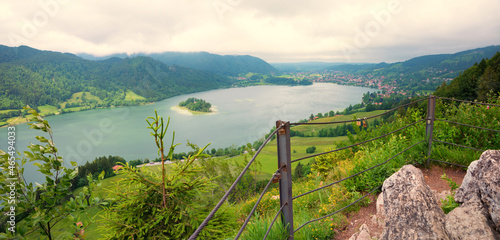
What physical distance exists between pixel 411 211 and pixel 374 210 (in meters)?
0.98

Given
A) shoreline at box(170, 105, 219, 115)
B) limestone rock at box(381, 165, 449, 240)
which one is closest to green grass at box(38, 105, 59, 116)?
shoreline at box(170, 105, 219, 115)

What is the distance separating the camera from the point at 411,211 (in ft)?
6.40

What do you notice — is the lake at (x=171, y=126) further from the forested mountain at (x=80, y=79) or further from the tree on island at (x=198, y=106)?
Answer: the forested mountain at (x=80, y=79)

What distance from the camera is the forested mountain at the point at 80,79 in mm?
85175

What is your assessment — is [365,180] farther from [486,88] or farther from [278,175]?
[486,88]

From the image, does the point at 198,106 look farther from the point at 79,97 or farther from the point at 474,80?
the point at 474,80

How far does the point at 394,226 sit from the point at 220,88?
14854 cm

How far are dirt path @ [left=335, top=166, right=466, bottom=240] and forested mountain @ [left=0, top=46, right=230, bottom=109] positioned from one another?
315ft

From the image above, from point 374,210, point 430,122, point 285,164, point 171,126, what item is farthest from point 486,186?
point 171,126

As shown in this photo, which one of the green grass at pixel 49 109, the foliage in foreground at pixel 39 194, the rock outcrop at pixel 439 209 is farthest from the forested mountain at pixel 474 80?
the green grass at pixel 49 109

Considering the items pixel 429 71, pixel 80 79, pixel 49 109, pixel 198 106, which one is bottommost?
pixel 198 106

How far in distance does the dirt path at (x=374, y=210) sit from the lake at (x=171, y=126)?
59.0 metres

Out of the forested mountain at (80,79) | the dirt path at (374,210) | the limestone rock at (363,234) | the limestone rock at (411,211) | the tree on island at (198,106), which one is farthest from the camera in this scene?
the tree on island at (198,106)

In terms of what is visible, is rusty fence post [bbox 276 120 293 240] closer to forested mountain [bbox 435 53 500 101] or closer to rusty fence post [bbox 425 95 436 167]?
rusty fence post [bbox 425 95 436 167]
